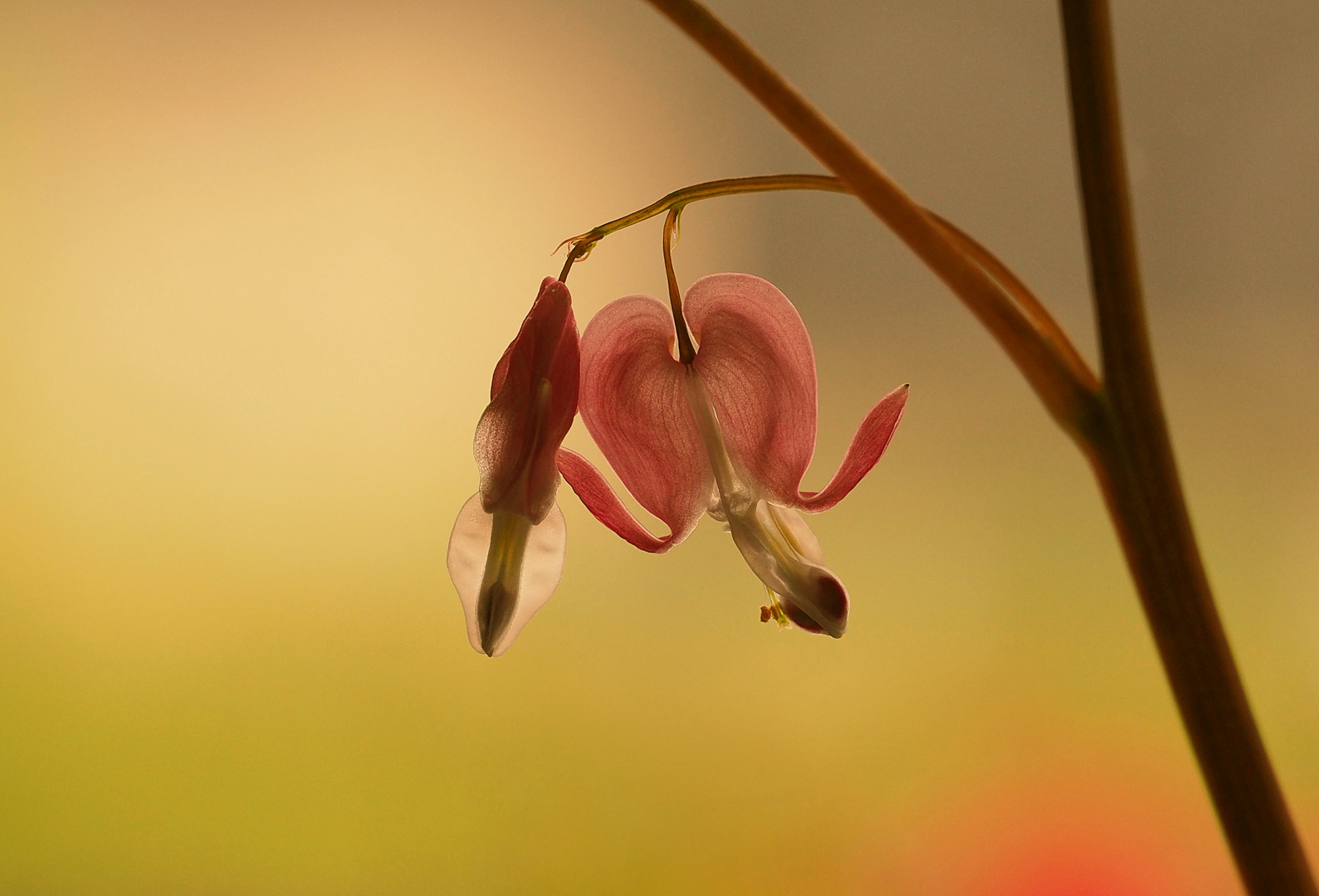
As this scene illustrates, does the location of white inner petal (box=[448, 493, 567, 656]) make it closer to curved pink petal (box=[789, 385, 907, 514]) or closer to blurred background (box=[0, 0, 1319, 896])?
curved pink petal (box=[789, 385, 907, 514])

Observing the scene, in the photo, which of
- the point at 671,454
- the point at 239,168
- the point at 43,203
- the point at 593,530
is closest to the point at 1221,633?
the point at 671,454

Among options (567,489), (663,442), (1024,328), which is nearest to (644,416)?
(663,442)

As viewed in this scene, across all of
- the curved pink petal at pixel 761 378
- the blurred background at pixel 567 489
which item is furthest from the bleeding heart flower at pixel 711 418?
the blurred background at pixel 567 489

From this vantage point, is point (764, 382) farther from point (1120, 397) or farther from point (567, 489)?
point (567, 489)

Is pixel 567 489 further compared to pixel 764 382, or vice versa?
pixel 567 489

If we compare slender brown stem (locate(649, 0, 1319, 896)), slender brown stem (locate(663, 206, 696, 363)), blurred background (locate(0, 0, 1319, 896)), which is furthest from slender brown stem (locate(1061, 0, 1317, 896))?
blurred background (locate(0, 0, 1319, 896))

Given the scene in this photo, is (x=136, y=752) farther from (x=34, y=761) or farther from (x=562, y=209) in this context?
(x=562, y=209)

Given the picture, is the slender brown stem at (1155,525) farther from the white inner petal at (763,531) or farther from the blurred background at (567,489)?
the blurred background at (567,489)
